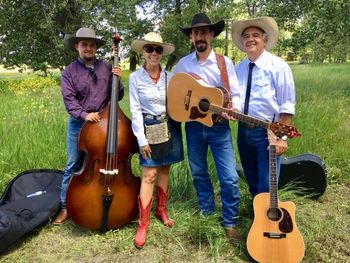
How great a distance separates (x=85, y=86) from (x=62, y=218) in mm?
1353

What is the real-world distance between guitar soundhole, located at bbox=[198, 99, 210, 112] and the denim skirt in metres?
0.39

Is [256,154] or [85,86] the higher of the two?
[85,86]

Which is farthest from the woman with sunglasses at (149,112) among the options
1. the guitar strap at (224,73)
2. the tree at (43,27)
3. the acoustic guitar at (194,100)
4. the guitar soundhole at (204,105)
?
the tree at (43,27)

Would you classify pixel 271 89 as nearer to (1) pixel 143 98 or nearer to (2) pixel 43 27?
(1) pixel 143 98

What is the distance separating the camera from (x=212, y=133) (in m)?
3.54

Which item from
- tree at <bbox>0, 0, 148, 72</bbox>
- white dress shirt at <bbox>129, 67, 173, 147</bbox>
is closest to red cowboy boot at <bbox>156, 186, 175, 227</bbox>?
white dress shirt at <bbox>129, 67, 173, 147</bbox>

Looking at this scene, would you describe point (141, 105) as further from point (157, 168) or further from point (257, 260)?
point (257, 260)

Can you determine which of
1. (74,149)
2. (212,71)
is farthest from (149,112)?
(74,149)

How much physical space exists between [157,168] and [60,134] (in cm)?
240

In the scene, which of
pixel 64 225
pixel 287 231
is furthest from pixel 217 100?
pixel 64 225

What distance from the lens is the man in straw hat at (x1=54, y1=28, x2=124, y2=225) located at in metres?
3.73

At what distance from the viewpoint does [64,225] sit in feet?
13.1

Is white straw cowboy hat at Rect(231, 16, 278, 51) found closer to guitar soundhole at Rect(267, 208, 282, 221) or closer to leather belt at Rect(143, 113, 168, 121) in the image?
leather belt at Rect(143, 113, 168, 121)

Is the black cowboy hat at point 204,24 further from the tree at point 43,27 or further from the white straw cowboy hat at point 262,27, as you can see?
the tree at point 43,27
